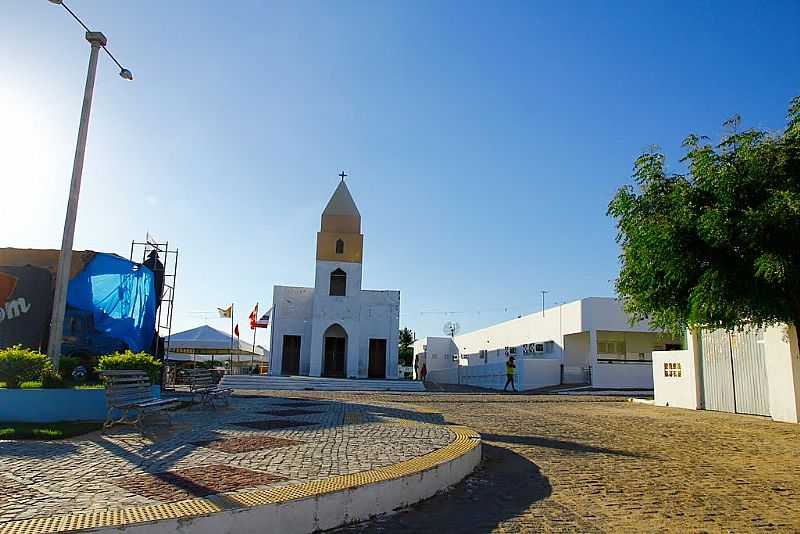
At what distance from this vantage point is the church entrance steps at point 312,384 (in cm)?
2614

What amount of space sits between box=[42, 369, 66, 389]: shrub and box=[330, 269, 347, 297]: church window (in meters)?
22.6

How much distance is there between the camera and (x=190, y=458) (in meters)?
6.30

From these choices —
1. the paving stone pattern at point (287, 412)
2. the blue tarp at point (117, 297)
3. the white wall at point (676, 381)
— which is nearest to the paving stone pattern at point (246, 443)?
the paving stone pattern at point (287, 412)

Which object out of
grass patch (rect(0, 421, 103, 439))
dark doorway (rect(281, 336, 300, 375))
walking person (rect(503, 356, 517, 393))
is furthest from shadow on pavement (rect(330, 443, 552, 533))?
dark doorway (rect(281, 336, 300, 375))

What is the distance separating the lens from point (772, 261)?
9867 millimetres

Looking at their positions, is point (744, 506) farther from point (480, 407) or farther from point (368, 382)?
point (368, 382)

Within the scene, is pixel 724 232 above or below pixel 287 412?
above

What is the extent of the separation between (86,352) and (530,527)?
18.7 metres

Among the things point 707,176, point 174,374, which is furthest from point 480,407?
point 174,374

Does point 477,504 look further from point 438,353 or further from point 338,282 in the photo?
point 438,353

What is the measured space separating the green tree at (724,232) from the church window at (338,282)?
860 inches

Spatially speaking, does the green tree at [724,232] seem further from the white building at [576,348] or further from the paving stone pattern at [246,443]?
the white building at [576,348]

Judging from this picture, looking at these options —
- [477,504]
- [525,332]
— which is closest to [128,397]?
[477,504]

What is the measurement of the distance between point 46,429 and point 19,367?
9.16 ft
